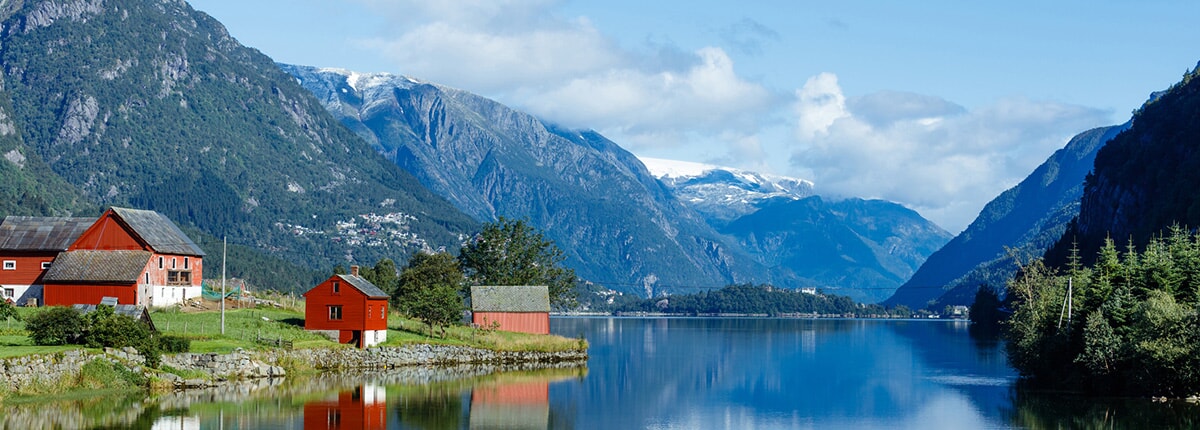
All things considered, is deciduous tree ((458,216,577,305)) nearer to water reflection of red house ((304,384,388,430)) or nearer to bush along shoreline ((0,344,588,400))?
bush along shoreline ((0,344,588,400))

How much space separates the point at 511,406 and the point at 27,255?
4657 cm

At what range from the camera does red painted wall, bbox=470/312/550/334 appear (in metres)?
120

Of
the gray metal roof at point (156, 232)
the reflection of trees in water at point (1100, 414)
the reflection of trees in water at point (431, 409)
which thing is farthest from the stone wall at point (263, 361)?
the reflection of trees in water at point (1100, 414)

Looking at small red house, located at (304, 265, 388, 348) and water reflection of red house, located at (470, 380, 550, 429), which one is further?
small red house, located at (304, 265, 388, 348)

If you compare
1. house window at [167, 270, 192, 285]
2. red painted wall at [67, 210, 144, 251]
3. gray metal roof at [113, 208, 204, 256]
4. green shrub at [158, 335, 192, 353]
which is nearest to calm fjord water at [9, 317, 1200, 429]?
green shrub at [158, 335, 192, 353]

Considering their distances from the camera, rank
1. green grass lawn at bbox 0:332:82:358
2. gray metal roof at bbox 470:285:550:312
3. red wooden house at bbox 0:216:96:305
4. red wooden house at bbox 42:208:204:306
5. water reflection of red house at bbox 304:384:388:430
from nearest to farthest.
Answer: water reflection of red house at bbox 304:384:388:430 → green grass lawn at bbox 0:332:82:358 → red wooden house at bbox 42:208:204:306 → red wooden house at bbox 0:216:96:305 → gray metal roof at bbox 470:285:550:312

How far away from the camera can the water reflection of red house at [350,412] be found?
199 ft

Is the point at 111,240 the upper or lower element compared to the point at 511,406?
upper

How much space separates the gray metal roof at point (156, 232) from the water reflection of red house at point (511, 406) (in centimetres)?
3209

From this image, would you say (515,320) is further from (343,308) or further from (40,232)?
(40,232)

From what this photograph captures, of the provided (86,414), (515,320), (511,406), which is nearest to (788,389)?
(511,406)

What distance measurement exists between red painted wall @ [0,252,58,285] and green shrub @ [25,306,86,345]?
28.9 meters

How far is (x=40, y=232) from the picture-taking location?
102 meters

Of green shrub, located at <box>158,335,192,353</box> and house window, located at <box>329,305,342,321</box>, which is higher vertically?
house window, located at <box>329,305,342,321</box>
